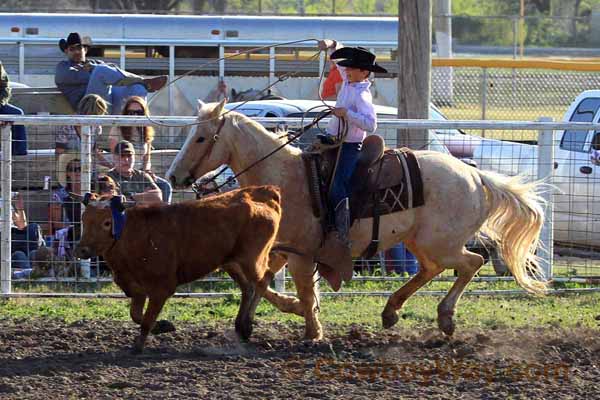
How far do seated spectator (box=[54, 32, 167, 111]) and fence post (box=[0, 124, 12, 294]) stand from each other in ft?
10.2

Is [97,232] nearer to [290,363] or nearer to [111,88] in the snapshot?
[290,363]

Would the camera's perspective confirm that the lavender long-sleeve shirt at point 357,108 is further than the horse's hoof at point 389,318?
No

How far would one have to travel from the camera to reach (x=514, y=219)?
28.0ft

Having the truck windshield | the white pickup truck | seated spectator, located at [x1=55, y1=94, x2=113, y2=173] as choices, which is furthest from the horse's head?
the truck windshield

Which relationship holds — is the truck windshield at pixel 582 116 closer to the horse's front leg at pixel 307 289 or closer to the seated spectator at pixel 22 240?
the horse's front leg at pixel 307 289

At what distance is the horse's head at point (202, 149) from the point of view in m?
7.81

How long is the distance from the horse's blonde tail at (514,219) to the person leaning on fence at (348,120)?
119 cm

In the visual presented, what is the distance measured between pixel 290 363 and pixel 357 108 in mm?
1872

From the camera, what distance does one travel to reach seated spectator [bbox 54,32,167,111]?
1275cm

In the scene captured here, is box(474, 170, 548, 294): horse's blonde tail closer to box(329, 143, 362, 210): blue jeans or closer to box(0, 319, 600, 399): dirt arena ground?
box(0, 319, 600, 399): dirt arena ground

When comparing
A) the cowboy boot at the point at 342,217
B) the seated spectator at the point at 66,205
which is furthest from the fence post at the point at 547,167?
the seated spectator at the point at 66,205

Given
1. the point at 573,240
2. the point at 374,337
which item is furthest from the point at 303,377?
the point at 573,240

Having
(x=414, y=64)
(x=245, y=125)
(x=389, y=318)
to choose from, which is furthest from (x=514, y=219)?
(x=414, y=64)

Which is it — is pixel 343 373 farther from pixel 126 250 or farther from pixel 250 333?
pixel 126 250
